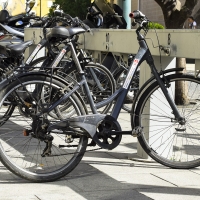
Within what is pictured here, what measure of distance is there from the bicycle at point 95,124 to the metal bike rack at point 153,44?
0.52 feet

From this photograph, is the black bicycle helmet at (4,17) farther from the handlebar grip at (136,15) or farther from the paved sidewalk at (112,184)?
the handlebar grip at (136,15)

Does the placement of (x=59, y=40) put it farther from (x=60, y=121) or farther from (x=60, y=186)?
(x=60, y=186)

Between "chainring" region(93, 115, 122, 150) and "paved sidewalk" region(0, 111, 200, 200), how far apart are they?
264mm

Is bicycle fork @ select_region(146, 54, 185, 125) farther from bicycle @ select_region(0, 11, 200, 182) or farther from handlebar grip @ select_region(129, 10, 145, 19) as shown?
handlebar grip @ select_region(129, 10, 145, 19)

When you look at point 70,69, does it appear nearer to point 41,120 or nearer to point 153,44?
point 153,44

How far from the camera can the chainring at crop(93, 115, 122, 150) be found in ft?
18.3

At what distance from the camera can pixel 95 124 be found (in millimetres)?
5551

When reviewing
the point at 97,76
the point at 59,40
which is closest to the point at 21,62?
the point at 97,76

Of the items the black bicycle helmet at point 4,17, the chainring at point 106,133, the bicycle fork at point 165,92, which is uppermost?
the black bicycle helmet at point 4,17

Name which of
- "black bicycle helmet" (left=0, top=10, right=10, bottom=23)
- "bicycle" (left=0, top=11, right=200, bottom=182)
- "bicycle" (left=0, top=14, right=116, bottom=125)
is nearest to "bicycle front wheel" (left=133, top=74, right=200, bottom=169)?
"bicycle" (left=0, top=11, right=200, bottom=182)

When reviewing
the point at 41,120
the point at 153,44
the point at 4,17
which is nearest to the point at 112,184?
the point at 41,120

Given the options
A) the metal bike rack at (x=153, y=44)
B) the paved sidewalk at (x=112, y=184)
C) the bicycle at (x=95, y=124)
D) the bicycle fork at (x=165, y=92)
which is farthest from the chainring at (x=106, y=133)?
the metal bike rack at (x=153, y=44)

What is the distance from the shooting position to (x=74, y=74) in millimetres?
6367

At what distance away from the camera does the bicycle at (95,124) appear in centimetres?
546
